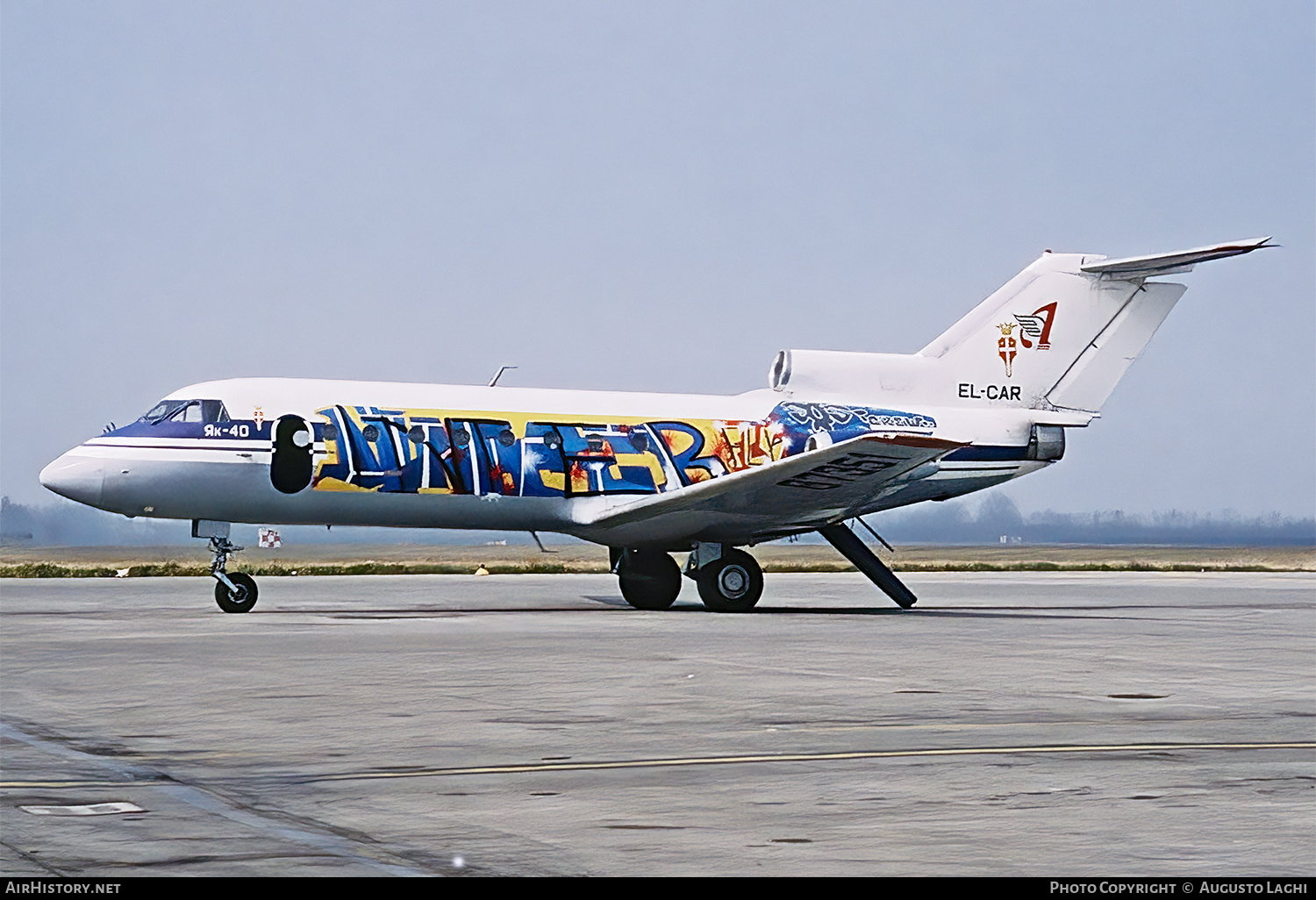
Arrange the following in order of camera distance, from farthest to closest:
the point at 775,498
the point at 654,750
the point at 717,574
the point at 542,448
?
the point at 717,574 < the point at 542,448 < the point at 775,498 < the point at 654,750

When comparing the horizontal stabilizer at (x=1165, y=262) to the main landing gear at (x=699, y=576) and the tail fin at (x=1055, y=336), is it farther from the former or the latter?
the main landing gear at (x=699, y=576)

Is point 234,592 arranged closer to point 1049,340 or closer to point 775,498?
point 775,498

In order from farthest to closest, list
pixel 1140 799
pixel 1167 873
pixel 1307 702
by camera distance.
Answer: pixel 1307 702 < pixel 1140 799 < pixel 1167 873

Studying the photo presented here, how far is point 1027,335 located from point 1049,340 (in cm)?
44

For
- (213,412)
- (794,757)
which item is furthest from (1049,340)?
(794,757)

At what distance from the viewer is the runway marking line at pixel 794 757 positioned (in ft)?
A: 30.1

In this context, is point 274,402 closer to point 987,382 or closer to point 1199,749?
point 987,382

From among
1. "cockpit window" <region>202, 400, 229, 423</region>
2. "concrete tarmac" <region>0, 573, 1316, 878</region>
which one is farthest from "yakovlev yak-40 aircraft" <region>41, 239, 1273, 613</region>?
"concrete tarmac" <region>0, 573, 1316, 878</region>

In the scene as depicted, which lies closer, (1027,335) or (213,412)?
(213,412)

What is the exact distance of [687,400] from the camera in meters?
29.1

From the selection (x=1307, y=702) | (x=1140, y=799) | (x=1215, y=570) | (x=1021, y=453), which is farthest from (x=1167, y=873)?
(x=1215, y=570)

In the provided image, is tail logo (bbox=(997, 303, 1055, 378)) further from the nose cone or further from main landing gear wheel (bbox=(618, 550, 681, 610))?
the nose cone

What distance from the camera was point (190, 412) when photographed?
25953mm

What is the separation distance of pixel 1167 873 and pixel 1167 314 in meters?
26.0
